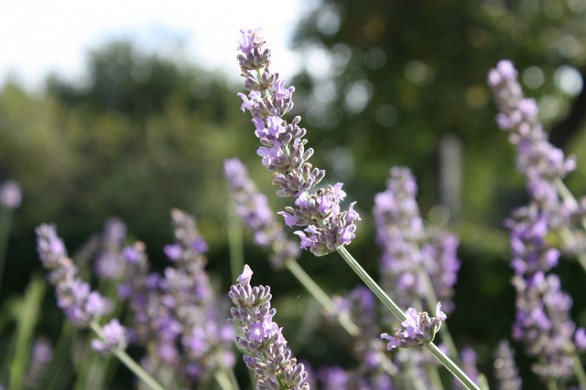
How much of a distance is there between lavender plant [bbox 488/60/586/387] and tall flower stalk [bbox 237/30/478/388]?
87cm

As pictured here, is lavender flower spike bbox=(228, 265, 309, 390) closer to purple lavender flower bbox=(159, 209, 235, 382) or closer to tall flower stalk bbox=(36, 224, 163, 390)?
tall flower stalk bbox=(36, 224, 163, 390)

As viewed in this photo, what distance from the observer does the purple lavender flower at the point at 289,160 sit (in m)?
1.20

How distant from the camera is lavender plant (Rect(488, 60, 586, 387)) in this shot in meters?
1.99

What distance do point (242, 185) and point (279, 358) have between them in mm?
1360

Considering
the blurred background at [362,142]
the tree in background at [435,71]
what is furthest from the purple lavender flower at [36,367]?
the tree in background at [435,71]

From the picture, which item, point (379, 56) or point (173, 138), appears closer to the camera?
point (379, 56)

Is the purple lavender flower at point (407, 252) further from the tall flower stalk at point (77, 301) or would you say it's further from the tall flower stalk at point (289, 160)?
the tall flower stalk at point (289, 160)

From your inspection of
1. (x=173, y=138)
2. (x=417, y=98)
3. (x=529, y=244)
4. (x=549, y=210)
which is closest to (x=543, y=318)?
(x=529, y=244)

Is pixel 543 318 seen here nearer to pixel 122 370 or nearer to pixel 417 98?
pixel 122 370

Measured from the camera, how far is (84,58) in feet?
111

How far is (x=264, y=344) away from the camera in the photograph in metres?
1.21

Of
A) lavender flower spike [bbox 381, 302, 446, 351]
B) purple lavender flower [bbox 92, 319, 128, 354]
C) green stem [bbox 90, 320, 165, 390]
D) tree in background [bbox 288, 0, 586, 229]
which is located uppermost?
tree in background [bbox 288, 0, 586, 229]


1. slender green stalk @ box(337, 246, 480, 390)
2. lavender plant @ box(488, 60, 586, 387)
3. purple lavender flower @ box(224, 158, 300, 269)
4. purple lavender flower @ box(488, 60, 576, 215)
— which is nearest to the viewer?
slender green stalk @ box(337, 246, 480, 390)

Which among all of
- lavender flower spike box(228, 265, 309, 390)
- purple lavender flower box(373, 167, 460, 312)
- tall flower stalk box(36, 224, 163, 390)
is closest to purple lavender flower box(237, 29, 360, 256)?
lavender flower spike box(228, 265, 309, 390)
